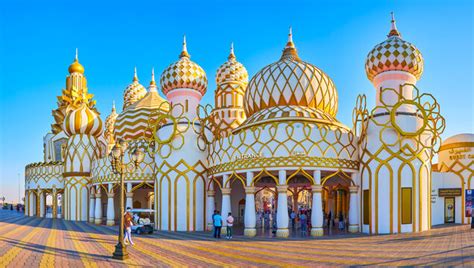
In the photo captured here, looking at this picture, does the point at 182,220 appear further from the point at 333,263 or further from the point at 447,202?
the point at 447,202

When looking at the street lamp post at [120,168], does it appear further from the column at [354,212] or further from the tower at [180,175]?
the column at [354,212]

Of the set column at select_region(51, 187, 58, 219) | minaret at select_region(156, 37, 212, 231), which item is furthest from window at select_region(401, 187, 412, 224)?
column at select_region(51, 187, 58, 219)

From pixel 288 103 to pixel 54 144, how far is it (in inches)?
1366

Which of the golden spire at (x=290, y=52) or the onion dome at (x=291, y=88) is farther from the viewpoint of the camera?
the golden spire at (x=290, y=52)

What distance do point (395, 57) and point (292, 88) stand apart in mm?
5878

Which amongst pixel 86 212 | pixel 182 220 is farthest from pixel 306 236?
pixel 86 212

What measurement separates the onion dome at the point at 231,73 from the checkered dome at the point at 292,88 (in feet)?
29.7

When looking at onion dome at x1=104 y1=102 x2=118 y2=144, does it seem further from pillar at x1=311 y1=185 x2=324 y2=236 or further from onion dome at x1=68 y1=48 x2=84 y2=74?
pillar at x1=311 y1=185 x2=324 y2=236

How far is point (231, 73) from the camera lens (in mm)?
37000

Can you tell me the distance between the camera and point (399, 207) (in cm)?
2202

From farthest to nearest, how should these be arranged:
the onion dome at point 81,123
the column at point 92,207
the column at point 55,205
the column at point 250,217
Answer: the column at point 55,205 < the onion dome at point 81,123 < the column at point 92,207 < the column at point 250,217

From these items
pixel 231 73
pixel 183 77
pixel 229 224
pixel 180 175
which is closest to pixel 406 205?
pixel 229 224

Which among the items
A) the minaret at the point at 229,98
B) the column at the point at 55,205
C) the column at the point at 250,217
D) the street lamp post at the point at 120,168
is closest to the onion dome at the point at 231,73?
the minaret at the point at 229,98

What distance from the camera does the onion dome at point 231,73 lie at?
36.9 metres
